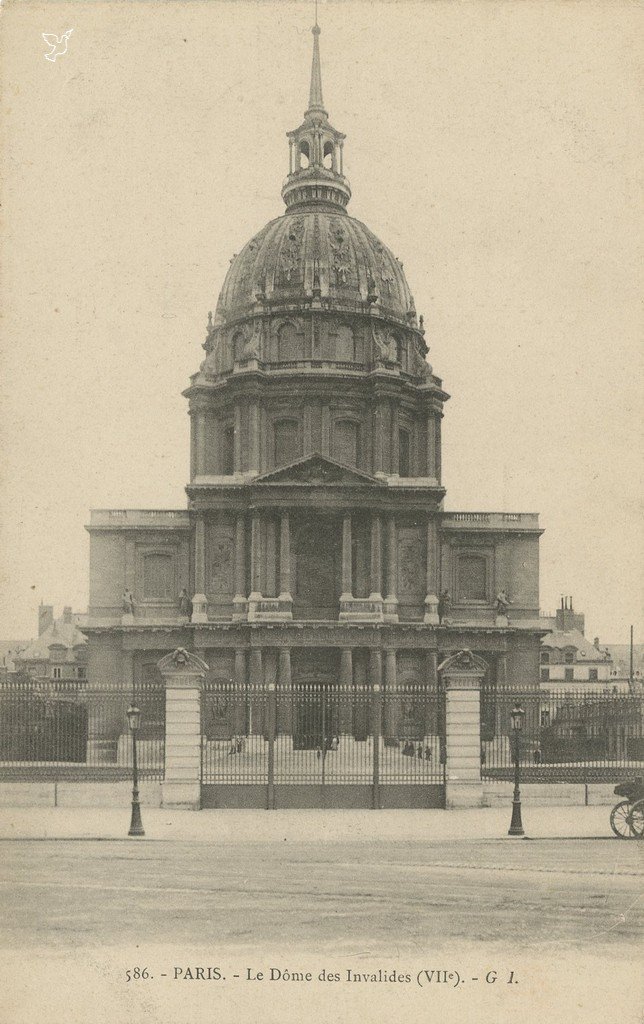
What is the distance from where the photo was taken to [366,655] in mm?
47625

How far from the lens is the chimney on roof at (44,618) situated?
3474 inches

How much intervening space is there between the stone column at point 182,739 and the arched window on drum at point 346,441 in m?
30.0

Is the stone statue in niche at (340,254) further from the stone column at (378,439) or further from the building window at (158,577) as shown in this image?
the building window at (158,577)

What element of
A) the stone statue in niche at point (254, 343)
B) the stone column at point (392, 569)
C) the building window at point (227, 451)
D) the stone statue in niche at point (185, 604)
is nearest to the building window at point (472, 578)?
the stone column at point (392, 569)

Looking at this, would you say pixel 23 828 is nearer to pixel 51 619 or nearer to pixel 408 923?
pixel 408 923

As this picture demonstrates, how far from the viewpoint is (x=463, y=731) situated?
24.5 m

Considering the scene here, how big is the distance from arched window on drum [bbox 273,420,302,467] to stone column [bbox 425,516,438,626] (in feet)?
24.5

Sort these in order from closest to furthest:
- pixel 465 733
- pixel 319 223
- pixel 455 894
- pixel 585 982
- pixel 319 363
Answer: pixel 585 982 → pixel 455 894 → pixel 465 733 → pixel 319 363 → pixel 319 223

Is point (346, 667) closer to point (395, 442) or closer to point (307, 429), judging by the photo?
point (395, 442)

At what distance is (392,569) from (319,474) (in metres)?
5.04

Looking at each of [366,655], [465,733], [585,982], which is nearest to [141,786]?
[465,733]

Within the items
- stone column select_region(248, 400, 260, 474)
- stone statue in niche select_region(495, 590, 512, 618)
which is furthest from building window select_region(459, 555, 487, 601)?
stone column select_region(248, 400, 260, 474)

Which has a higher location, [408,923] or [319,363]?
[319,363]

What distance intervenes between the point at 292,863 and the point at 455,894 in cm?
321
